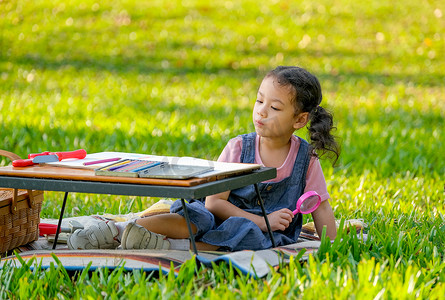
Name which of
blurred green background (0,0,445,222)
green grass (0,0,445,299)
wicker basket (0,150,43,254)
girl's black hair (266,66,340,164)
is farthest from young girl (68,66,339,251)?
blurred green background (0,0,445,222)

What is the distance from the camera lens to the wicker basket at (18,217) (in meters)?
3.54

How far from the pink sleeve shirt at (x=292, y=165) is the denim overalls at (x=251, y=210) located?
0.9 inches

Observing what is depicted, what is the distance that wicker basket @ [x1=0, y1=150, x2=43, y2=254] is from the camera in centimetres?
354

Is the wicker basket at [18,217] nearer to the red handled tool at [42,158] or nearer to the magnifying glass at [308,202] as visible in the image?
the red handled tool at [42,158]

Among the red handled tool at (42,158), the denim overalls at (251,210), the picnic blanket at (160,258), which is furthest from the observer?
the denim overalls at (251,210)

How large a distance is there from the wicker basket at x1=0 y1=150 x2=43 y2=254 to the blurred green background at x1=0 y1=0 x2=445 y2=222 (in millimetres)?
804

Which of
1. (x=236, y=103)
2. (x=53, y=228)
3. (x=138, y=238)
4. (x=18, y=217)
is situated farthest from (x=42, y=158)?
(x=236, y=103)

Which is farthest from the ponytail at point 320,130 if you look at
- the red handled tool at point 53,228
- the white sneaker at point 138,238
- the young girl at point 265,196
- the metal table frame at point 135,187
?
the red handled tool at point 53,228

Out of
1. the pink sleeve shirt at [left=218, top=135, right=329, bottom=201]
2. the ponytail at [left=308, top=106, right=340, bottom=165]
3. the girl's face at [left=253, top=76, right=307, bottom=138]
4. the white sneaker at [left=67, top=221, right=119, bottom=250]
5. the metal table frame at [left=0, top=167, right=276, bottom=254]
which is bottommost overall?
the white sneaker at [left=67, top=221, right=119, bottom=250]

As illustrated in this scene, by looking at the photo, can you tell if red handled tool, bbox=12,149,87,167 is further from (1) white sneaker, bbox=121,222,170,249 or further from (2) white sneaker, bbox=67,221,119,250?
(1) white sneaker, bbox=121,222,170,249

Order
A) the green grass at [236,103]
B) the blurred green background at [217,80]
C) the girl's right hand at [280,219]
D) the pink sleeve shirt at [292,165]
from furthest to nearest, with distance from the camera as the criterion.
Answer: the blurred green background at [217,80] < the pink sleeve shirt at [292,165] < the girl's right hand at [280,219] < the green grass at [236,103]

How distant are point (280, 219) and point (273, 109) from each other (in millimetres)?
559

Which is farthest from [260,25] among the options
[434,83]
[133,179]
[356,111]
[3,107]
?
[133,179]

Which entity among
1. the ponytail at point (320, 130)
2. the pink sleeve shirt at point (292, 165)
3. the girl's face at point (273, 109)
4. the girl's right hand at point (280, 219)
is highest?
the girl's face at point (273, 109)
